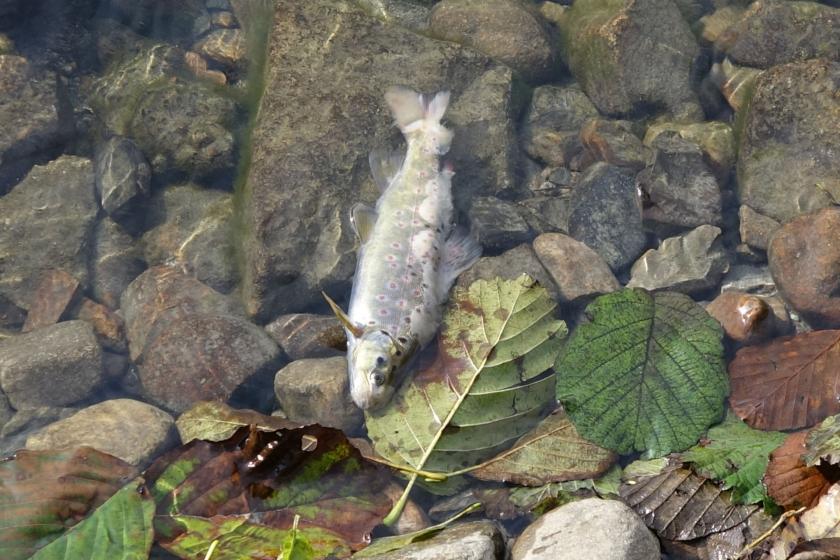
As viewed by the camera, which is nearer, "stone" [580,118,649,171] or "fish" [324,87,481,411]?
"fish" [324,87,481,411]

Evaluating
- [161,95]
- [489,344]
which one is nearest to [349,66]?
[161,95]

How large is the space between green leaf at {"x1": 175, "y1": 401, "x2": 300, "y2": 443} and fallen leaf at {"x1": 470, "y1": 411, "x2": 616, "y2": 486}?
1255mm

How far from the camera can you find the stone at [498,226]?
5.48m

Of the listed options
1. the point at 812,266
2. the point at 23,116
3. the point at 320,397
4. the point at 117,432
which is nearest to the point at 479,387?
the point at 320,397

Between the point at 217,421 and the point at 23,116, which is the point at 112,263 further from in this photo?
the point at 217,421

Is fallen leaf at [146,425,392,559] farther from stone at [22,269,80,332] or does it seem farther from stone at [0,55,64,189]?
stone at [0,55,64,189]

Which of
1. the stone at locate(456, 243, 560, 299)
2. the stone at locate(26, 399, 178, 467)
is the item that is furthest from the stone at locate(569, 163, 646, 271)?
the stone at locate(26, 399, 178, 467)

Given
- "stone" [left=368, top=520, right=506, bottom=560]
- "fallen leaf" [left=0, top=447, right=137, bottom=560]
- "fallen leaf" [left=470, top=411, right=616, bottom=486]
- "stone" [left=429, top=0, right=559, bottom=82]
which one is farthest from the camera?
"stone" [left=429, top=0, right=559, bottom=82]

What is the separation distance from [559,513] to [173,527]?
5.84 ft

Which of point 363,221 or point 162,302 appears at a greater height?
point 363,221

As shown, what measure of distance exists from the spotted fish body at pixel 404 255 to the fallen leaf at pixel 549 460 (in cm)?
84

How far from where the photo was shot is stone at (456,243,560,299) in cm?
520

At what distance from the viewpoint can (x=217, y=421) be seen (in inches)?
173

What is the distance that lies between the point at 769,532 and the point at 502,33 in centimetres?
480
